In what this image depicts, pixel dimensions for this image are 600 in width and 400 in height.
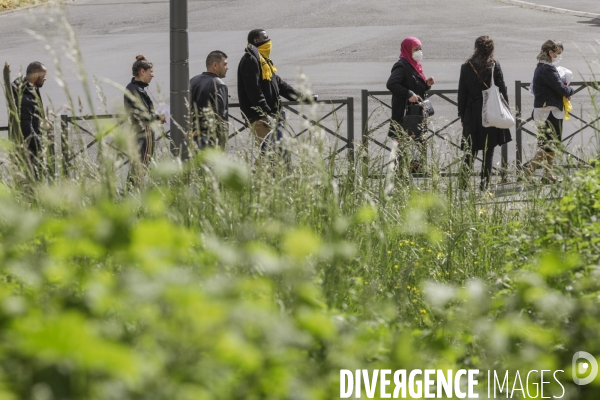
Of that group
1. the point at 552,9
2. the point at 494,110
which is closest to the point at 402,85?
the point at 494,110

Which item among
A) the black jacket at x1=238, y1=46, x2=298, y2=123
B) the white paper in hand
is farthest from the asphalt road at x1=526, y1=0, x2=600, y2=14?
the white paper in hand

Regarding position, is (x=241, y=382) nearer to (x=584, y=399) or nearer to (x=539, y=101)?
(x=584, y=399)

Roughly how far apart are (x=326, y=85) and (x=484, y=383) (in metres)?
12.5

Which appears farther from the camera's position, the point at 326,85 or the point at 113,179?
the point at 326,85

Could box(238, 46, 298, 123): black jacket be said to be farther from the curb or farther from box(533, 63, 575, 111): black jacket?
the curb

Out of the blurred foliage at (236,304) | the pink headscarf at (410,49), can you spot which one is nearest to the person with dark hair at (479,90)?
the pink headscarf at (410,49)

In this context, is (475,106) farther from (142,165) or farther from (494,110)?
(142,165)

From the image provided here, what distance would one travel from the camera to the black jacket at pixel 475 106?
8.48 metres

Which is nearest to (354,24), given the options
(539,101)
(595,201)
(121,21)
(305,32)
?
(305,32)

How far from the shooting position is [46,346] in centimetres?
130

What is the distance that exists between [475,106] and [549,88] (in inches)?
28.7

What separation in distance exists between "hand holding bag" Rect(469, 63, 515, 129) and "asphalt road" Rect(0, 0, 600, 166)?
174 inches

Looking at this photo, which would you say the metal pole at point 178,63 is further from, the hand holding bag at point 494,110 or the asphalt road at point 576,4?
the asphalt road at point 576,4

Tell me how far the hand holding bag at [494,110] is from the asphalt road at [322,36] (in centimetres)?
441
